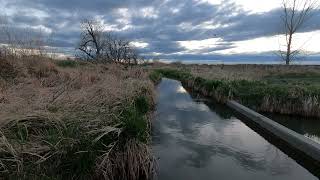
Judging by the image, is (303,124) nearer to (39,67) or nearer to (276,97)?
(276,97)

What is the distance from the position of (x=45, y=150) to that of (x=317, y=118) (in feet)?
43.5

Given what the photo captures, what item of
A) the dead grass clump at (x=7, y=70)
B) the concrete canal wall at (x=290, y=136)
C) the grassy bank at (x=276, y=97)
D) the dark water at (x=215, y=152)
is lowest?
the dark water at (x=215, y=152)

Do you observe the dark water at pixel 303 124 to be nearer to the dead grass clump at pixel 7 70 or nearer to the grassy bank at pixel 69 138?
the grassy bank at pixel 69 138

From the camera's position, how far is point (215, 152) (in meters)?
10.7

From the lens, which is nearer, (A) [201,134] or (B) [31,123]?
(B) [31,123]

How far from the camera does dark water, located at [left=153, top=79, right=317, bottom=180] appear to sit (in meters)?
8.89

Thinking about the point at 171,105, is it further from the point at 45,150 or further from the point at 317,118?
the point at 45,150

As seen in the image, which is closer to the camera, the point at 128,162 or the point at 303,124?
the point at 128,162

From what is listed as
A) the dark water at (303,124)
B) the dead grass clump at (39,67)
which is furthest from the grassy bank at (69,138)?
the dark water at (303,124)

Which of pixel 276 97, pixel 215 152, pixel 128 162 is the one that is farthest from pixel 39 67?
pixel 276 97

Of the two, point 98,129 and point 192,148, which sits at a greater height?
point 98,129

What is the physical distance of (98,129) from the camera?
697 cm

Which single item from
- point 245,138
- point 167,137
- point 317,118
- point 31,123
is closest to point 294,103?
point 317,118

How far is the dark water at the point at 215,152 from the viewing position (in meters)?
8.89
